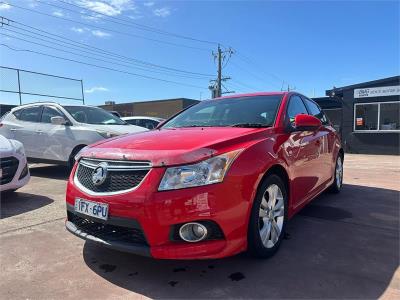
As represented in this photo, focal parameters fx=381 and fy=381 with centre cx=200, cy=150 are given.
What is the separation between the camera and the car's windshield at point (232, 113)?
3.96 meters

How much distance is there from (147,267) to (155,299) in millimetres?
541

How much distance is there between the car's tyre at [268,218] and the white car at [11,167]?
12.4 ft

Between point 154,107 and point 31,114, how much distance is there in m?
41.4

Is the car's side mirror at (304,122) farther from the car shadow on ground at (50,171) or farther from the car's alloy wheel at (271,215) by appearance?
the car shadow on ground at (50,171)

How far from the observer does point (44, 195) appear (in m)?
6.00

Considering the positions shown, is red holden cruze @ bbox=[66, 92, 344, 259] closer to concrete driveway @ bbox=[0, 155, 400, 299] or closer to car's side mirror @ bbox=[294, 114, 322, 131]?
car's side mirror @ bbox=[294, 114, 322, 131]

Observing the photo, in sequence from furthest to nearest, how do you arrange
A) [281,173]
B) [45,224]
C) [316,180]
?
1. [316,180]
2. [45,224]
3. [281,173]

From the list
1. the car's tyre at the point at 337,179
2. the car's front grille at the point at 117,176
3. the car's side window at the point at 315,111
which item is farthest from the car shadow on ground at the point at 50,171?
the car's tyre at the point at 337,179

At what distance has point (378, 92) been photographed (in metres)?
16.6

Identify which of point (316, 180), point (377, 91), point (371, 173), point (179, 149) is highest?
point (377, 91)

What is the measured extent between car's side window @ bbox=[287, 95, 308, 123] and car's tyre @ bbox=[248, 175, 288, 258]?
0.93 m

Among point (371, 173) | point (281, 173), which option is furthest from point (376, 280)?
point (371, 173)

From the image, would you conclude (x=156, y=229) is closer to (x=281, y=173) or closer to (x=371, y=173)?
(x=281, y=173)

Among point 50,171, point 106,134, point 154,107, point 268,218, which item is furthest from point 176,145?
point 154,107
